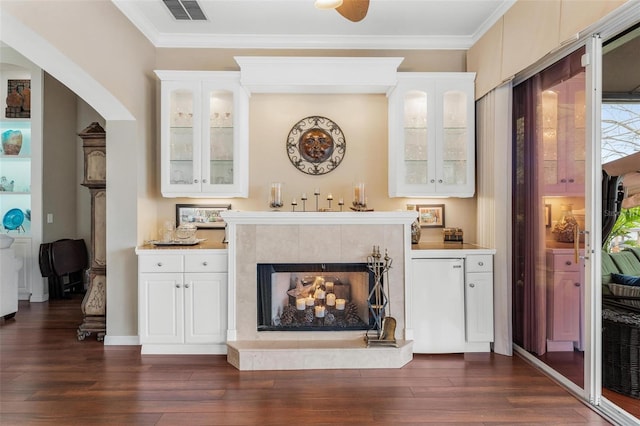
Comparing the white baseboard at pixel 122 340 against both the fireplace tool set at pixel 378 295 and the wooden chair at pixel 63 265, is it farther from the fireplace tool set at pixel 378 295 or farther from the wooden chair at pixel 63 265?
the wooden chair at pixel 63 265

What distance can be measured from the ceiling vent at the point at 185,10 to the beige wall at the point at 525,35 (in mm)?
2678

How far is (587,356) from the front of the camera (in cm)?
259

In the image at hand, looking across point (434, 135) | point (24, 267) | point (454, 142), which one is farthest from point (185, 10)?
point (24, 267)

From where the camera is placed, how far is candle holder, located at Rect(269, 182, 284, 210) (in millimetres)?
3824

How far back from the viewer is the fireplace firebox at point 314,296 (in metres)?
3.49

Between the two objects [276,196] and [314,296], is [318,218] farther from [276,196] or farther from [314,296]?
[314,296]

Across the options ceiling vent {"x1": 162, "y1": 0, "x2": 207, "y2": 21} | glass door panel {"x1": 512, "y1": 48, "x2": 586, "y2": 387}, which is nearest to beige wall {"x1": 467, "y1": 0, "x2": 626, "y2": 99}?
glass door panel {"x1": 512, "y1": 48, "x2": 586, "y2": 387}

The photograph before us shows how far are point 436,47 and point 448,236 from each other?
198 centimetres

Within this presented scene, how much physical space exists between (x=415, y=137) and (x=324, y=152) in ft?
3.11

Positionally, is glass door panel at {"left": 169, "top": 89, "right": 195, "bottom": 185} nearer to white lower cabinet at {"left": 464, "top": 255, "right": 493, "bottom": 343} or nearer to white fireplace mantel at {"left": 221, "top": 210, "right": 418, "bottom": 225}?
white fireplace mantel at {"left": 221, "top": 210, "right": 418, "bottom": 225}

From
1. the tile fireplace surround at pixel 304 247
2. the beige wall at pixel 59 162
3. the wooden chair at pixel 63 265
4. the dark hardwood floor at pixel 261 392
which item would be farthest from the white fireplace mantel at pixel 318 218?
the beige wall at pixel 59 162

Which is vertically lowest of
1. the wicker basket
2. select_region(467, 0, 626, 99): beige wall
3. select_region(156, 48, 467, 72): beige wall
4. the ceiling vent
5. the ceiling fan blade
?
the wicker basket

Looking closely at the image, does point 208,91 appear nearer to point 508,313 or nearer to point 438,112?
point 438,112

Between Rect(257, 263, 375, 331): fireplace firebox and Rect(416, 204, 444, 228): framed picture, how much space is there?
1025 millimetres
